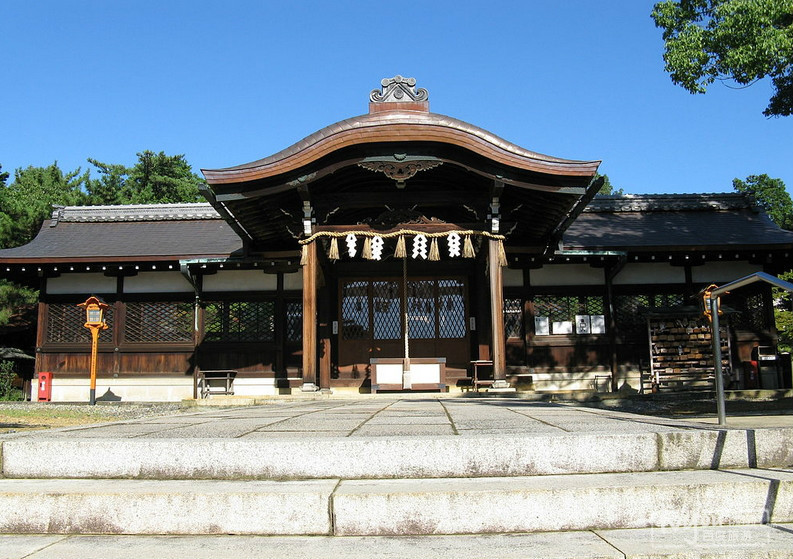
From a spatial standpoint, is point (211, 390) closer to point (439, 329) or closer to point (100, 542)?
point (439, 329)

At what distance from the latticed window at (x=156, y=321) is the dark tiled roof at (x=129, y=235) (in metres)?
1.18

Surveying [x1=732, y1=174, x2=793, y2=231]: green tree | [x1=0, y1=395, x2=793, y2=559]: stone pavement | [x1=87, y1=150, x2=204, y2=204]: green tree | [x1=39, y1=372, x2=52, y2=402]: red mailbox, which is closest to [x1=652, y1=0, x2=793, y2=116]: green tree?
[x1=0, y1=395, x2=793, y2=559]: stone pavement

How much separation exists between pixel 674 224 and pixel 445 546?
545 inches

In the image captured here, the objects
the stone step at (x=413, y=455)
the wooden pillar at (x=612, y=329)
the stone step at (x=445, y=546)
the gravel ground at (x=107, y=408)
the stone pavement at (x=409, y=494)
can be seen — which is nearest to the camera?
the stone step at (x=445, y=546)

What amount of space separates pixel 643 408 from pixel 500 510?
7.14m

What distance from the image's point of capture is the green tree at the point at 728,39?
9953 millimetres

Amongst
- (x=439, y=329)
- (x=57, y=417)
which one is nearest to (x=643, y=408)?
(x=439, y=329)

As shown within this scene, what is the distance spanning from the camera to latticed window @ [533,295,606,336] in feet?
43.0

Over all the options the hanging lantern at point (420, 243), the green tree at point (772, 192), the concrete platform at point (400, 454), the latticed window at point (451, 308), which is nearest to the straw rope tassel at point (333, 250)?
A: the hanging lantern at point (420, 243)

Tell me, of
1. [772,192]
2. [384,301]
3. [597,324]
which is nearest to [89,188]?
[384,301]

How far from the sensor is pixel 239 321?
44.7 ft

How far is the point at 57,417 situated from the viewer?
33.3ft

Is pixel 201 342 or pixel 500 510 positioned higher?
pixel 201 342

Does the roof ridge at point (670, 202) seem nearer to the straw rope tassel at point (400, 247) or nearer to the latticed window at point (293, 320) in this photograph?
the straw rope tassel at point (400, 247)
